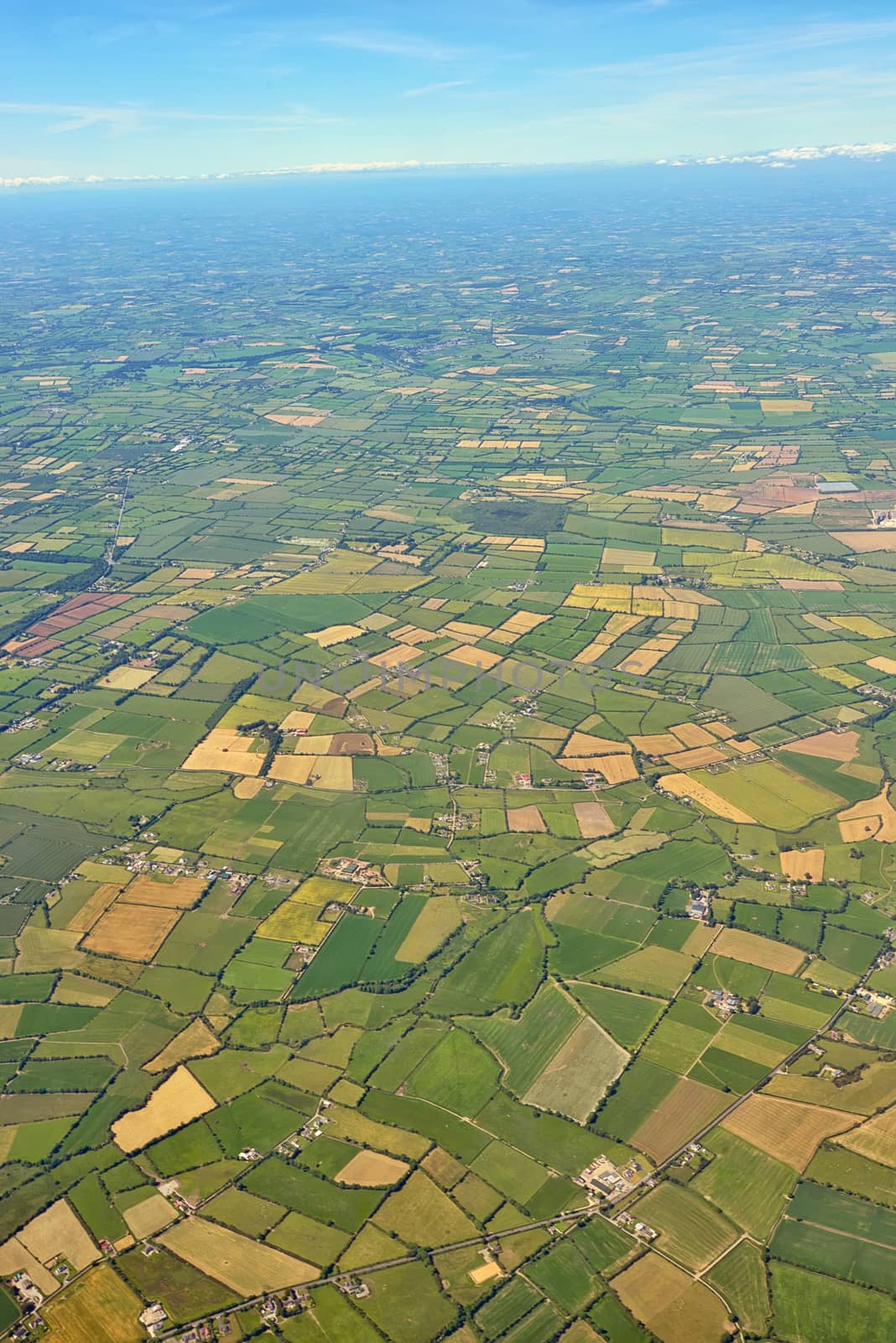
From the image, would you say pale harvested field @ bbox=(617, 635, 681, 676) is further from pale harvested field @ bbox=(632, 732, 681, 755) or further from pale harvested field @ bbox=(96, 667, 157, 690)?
pale harvested field @ bbox=(96, 667, 157, 690)

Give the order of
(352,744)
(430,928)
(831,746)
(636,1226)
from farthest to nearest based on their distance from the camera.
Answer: (352,744), (831,746), (430,928), (636,1226)

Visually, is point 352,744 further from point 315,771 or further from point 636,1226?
point 636,1226

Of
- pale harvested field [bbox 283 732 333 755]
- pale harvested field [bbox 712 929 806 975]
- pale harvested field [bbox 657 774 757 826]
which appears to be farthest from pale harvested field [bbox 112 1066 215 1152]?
pale harvested field [bbox 657 774 757 826]

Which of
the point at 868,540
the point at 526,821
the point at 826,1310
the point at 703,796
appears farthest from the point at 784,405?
the point at 826,1310

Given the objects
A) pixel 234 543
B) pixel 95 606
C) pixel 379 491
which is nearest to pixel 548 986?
pixel 95 606

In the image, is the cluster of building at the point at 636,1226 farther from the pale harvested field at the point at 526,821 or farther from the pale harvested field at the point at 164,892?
the pale harvested field at the point at 164,892
